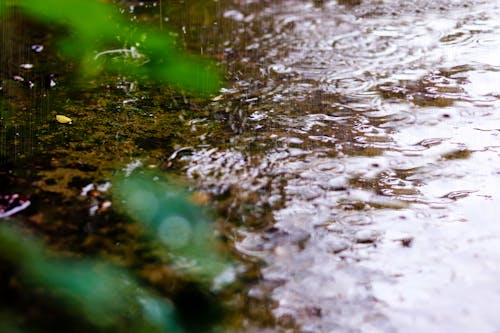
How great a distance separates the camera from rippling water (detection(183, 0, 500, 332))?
4.17ft

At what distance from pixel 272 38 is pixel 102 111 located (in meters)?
1.25

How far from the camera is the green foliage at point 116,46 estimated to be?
2539mm

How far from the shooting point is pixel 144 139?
6.41ft

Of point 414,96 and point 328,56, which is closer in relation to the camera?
point 414,96

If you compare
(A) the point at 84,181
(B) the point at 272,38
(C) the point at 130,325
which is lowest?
(C) the point at 130,325

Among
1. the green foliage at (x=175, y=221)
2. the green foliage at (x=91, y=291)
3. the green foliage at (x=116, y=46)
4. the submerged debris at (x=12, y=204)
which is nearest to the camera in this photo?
the green foliage at (x=91, y=291)

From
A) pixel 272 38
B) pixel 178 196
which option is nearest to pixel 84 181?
pixel 178 196

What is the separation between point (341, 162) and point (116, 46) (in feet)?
5.42

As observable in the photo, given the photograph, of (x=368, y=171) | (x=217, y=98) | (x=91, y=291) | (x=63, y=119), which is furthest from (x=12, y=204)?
(x=368, y=171)

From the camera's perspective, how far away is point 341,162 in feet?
5.96

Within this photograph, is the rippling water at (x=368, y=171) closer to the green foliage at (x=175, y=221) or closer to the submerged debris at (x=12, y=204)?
the green foliage at (x=175, y=221)

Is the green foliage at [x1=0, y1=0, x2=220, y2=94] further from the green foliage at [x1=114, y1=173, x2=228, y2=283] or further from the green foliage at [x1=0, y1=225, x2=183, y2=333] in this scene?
the green foliage at [x1=0, y1=225, x2=183, y2=333]

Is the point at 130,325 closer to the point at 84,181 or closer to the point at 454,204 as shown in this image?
the point at 84,181

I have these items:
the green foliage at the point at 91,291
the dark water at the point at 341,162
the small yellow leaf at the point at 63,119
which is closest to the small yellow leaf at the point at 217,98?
the dark water at the point at 341,162
